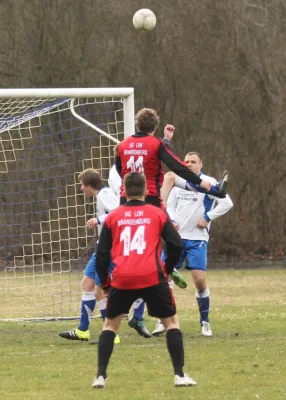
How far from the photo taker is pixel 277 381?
7992mm

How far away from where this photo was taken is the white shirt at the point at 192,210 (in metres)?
11.7

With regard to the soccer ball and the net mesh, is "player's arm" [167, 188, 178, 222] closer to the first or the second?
the net mesh

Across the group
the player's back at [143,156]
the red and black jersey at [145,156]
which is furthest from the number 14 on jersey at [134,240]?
the player's back at [143,156]

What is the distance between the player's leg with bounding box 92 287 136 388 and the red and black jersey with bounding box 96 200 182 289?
2.9 inches

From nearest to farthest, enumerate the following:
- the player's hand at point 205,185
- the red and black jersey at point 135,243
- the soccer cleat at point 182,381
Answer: the red and black jersey at point 135,243 → the soccer cleat at point 182,381 → the player's hand at point 205,185

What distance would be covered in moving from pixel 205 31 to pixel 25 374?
2063 centimetres

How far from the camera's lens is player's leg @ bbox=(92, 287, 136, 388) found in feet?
25.0

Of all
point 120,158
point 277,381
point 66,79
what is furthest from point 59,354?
point 66,79

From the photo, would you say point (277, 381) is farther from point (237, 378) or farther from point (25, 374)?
point (25, 374)

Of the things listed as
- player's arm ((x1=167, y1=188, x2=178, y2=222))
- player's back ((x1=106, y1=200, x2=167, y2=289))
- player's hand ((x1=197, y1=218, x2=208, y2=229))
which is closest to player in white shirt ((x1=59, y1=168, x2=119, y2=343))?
player's hand ((x1=197, y1=218, x2=208, y2=229))

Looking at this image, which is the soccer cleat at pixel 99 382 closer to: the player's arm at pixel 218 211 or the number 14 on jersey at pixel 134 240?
the number 14 on jersey at pixel 134 240

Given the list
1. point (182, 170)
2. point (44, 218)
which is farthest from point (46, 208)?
point (182, 170)

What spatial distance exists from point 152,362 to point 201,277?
238 cm

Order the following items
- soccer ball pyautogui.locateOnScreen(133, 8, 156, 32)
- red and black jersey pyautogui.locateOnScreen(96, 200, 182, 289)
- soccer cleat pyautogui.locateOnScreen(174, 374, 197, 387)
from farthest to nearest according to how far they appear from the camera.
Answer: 1. soccer ball pyautogui.locateOnScreen(133, 8, 156, 32)
2. soccer cleat pyautogui.locateOnScreen(174, 374, 197, 387)
3. red and black jersey pyautogui.locateOnScreen(96, 200, 182, 289)
